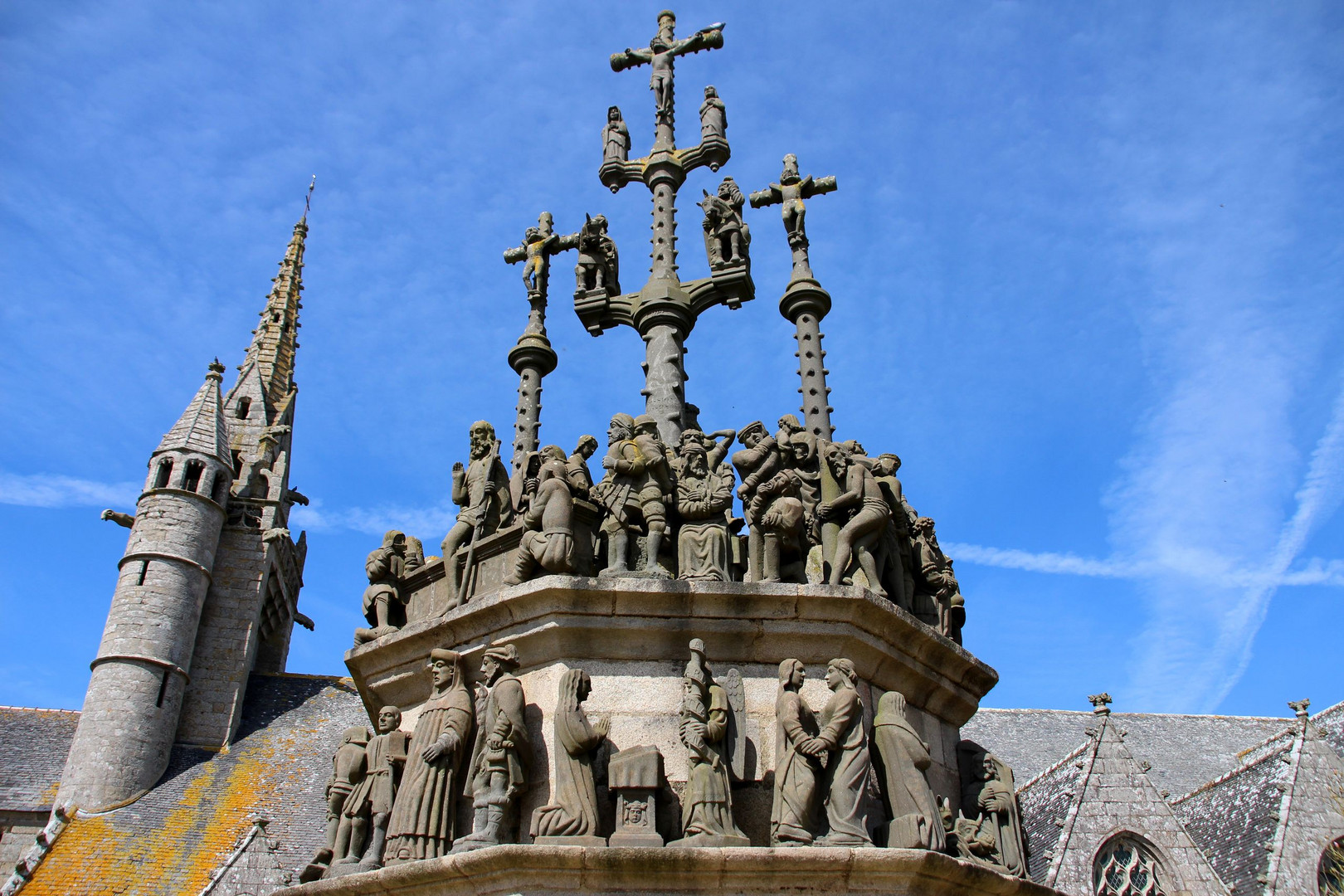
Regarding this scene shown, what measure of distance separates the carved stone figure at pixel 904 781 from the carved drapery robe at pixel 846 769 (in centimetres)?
21

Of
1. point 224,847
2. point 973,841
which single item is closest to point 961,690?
point 973,841

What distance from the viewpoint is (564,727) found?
21.3 feet

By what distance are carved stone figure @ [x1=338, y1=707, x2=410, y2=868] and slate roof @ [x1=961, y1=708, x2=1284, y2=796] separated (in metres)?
28.4

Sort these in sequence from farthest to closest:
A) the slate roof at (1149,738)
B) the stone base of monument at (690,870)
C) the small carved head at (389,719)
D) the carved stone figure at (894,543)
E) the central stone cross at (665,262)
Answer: the slate roof at (1149,738) < the central stone cross at (665,262) < the carved stone figure at (894,543) < the small carved head at (389,719) < the stone base of monument at (690,870)

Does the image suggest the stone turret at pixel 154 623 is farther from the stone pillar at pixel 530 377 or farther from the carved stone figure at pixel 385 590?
the carved stone figure at pixel 385 590

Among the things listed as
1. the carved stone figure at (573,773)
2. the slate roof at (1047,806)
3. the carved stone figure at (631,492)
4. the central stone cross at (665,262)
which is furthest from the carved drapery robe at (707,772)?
Result: the slate roof at (1047,806)

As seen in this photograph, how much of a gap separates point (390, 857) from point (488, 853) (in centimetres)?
105

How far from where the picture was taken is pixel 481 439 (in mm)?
9367

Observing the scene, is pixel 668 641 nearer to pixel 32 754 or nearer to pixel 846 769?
pixel 846 769

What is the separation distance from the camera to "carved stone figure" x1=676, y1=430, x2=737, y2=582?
24.4 ft

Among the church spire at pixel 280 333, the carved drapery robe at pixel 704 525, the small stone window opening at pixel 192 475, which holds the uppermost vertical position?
the church spire at pixel 280 333

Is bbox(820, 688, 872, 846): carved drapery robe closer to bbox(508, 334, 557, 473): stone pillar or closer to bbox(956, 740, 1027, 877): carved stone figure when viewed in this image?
bbox(956, 740, 1027, 877): carved stone figure

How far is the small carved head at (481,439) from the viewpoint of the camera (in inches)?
368

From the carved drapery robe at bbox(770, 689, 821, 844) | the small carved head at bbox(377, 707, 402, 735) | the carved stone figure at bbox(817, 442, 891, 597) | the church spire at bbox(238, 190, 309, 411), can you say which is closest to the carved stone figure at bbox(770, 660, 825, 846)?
the carved drapery robe at bbox(770, 689, 821, 844)
